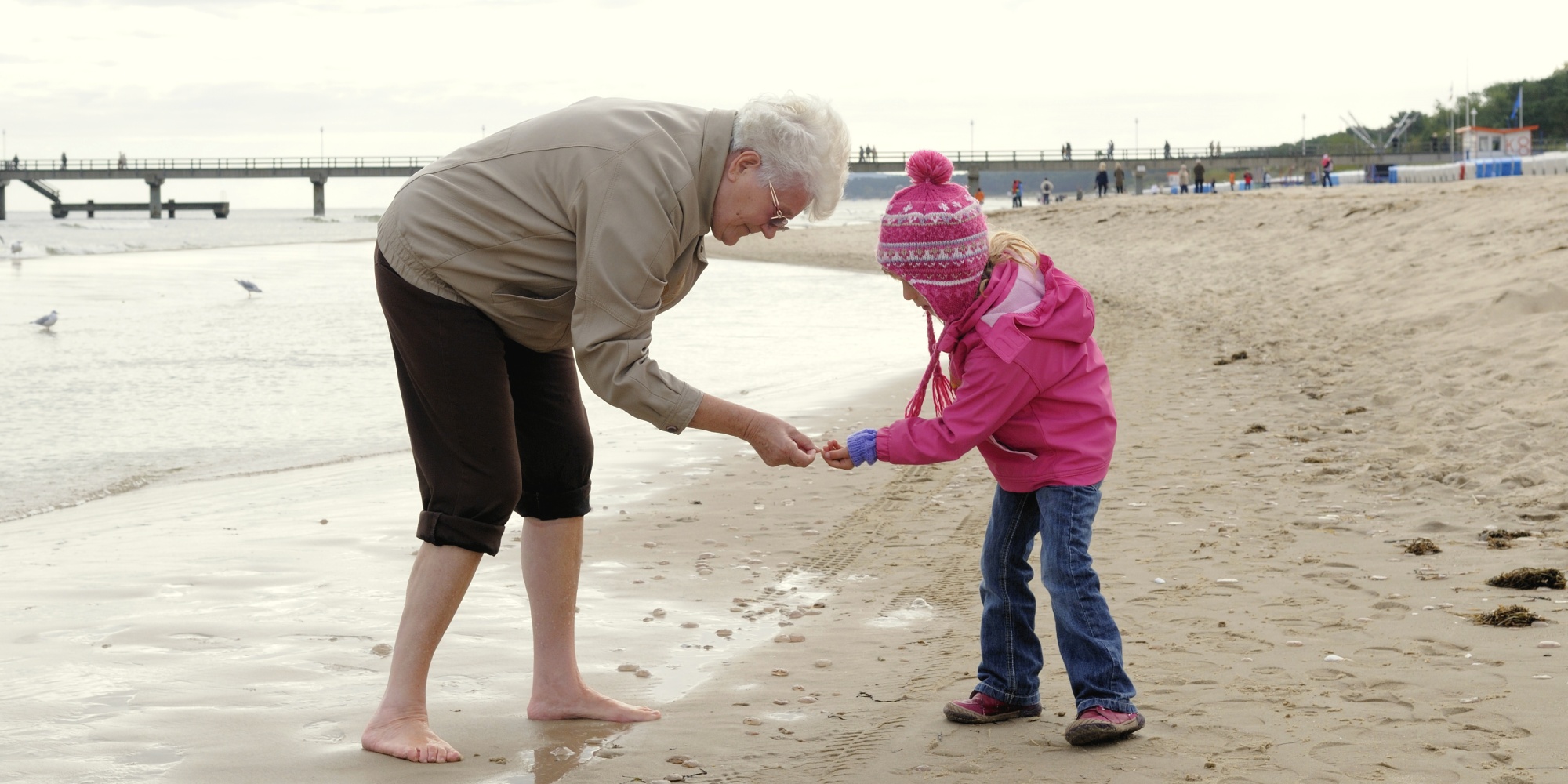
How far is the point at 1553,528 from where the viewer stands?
14.6ft

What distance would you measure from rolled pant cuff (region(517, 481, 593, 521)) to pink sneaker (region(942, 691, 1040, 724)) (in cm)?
100

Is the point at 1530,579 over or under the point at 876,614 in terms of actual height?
over

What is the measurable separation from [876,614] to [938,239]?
153 centimetres

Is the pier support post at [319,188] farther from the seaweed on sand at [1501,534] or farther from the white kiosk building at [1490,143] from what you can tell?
the seaweed on sand at [1501,534]

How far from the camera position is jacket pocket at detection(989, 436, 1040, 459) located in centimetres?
293

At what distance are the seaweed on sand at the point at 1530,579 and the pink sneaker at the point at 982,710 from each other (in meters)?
1.67

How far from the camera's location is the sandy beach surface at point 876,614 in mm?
2832

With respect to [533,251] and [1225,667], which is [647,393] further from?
[1225,667]

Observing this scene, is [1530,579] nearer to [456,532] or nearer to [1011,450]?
[1011,450]

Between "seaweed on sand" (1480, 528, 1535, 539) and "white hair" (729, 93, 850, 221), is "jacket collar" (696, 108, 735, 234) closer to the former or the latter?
"white hair" (729, 93, 850, 221)

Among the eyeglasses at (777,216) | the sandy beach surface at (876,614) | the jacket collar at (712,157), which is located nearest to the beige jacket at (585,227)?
the jacket collar at (712,157)

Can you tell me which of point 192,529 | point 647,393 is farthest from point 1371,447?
point 192,529

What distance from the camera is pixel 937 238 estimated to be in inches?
114

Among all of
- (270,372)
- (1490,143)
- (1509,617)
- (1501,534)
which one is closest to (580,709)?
(1509,617)
